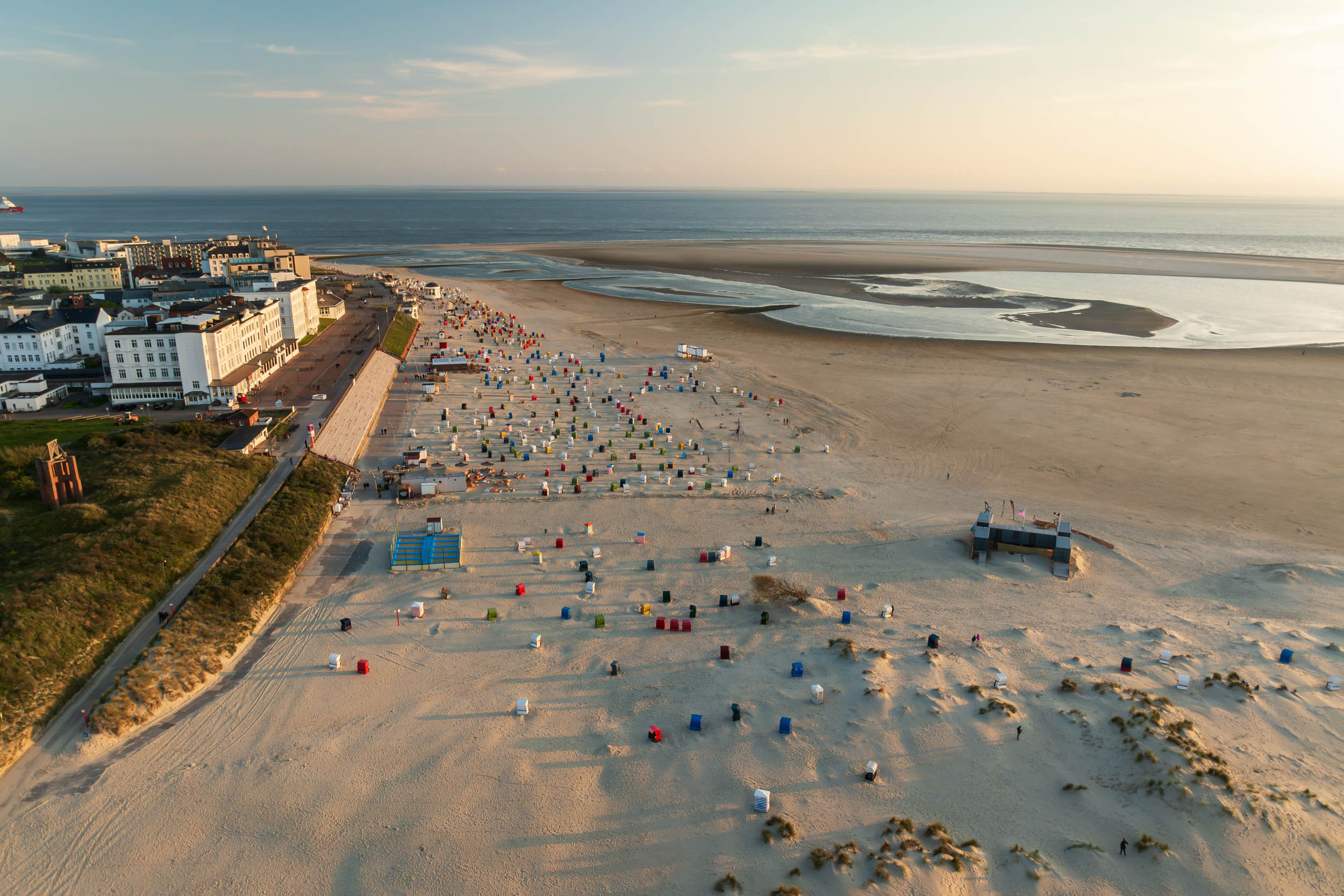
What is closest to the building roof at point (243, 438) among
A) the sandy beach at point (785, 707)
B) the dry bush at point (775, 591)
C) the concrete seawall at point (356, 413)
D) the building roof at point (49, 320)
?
Answer: the concrete seawall at point (356, 413)

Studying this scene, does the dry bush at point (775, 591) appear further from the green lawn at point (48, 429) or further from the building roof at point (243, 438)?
the green lawn at point (48, 429)

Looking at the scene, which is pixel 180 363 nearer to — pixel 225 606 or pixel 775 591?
pixel 225 606

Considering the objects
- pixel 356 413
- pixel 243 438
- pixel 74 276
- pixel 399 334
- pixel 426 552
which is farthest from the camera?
pixel 74 276

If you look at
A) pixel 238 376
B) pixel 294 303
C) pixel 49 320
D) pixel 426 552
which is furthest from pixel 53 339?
pixel 426 552

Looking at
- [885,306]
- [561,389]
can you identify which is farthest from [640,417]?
[885,306]

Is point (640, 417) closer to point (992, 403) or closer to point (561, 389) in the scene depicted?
point (561, 389)

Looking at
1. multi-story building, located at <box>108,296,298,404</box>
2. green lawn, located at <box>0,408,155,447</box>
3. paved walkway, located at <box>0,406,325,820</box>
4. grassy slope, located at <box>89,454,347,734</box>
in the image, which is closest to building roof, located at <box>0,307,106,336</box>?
multi-story building, located at <box>108,296,298,404</box>
